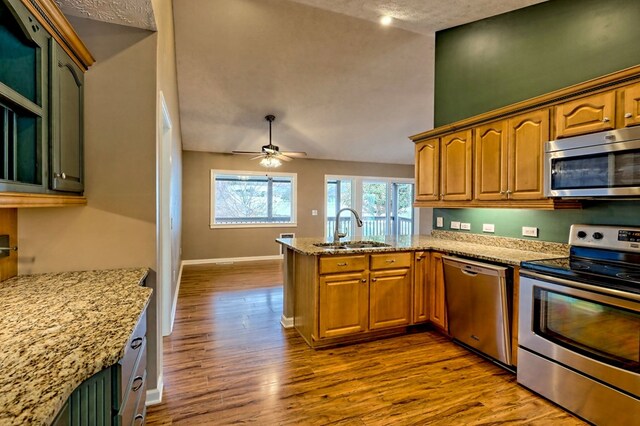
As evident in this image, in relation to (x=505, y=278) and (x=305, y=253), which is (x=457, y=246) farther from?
(x=305, y=253)

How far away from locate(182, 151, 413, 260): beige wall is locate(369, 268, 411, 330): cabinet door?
458cm

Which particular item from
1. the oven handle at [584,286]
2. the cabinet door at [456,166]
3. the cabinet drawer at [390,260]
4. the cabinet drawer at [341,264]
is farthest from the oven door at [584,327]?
the cabinet drawer at [341,264]

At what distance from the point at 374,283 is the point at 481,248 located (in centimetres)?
106

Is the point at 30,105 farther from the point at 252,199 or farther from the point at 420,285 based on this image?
the point at 252,199

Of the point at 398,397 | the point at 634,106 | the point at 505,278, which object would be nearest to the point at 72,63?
the point at 398,397

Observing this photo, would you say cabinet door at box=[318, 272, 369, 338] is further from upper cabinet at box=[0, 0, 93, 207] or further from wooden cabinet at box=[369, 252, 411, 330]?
upper cabinet at box=[0, 0, 93, 207]

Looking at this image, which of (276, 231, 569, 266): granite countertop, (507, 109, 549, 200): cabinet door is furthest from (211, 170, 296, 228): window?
(507, 109, 549, 200): cabinet door

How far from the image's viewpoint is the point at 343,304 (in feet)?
9.62

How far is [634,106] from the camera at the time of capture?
2.02 m

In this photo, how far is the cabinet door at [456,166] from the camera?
3154mm

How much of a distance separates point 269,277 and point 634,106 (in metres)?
4.96

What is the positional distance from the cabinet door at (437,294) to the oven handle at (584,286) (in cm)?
86

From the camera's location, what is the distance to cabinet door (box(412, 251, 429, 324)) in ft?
10.5

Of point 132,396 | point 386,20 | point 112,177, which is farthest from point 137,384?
point 386,20
